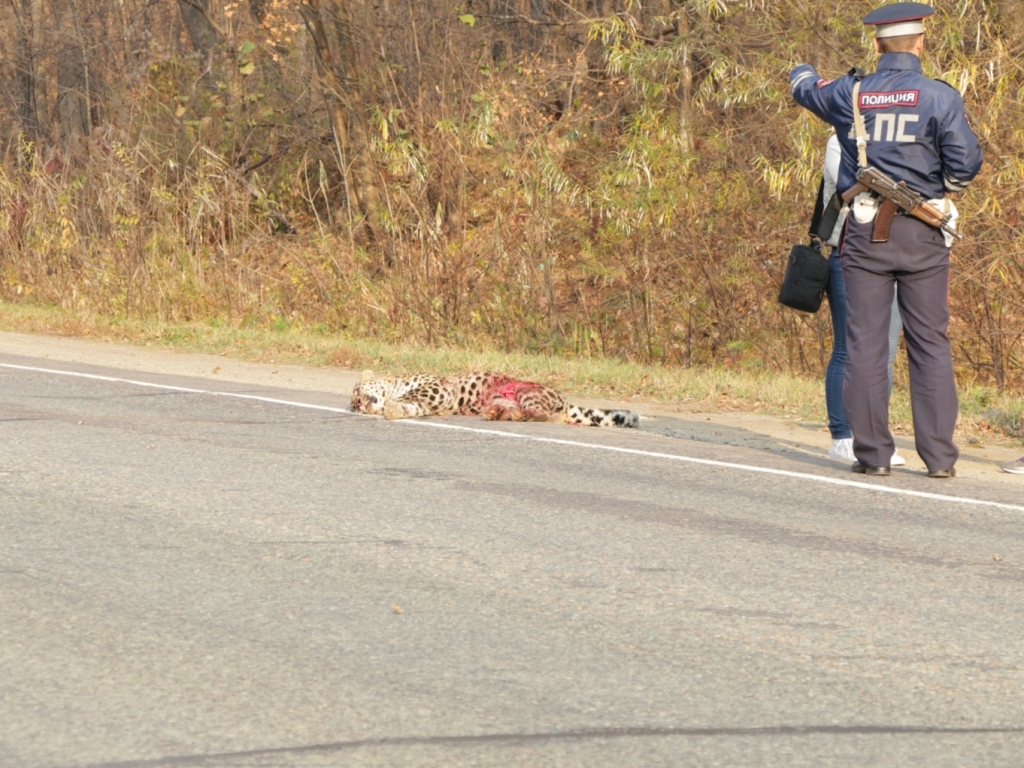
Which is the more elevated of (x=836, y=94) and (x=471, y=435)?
(x=836, y=94)

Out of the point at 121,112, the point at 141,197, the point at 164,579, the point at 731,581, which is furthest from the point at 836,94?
the point at 121,112

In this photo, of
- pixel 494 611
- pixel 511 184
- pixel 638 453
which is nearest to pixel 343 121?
pixel 511 184

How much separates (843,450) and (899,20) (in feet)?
8.87

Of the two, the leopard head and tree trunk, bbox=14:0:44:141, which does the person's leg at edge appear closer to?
the leopard head

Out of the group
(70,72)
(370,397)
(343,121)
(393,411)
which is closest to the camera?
(393,411)

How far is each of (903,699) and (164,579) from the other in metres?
3.03

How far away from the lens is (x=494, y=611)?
5758 millimetres

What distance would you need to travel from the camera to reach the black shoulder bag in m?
9.23

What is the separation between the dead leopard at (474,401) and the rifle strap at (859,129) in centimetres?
320

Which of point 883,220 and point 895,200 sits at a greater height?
point 895,200

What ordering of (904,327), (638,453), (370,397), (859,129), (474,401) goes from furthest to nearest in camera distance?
(474,401)
(370,397)
(638,453)
(904,327)
(859,129)

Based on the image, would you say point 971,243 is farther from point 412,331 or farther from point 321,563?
point 321,563

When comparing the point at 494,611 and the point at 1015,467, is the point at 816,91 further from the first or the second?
the point at 494,611

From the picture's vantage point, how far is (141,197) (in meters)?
23.5
